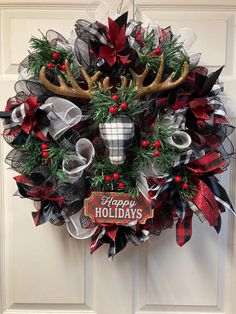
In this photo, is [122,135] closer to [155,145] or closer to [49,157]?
[155,145]

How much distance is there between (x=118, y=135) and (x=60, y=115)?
0.16 metres

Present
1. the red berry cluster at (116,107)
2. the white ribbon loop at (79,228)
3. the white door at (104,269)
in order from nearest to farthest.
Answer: the red berry cluster at (116,107) → the white ribbon loop at (79,228) → the white door at (104,269)

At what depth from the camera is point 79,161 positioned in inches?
36.0

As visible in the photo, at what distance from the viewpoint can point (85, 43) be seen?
940 mm

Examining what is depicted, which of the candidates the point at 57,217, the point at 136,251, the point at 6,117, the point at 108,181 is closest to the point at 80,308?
the point at 136,251

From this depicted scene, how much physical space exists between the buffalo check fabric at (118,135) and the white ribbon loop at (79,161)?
58mm

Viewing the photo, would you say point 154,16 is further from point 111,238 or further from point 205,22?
point 111,238

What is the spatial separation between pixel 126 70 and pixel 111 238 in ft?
1.47

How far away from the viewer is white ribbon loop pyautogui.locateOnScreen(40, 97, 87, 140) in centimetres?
91

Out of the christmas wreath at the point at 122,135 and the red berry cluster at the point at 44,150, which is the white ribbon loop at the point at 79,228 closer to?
the christmas wreath at the point at 122,135

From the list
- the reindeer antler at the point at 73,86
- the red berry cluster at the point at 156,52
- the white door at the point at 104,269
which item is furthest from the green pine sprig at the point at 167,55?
the white door at the point at 104,269

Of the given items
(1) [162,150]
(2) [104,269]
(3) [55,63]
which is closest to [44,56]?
(3) [55,63]

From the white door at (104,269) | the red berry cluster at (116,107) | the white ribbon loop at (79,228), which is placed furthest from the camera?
the white door at (104,269)

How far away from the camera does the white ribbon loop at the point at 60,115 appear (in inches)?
36.0
